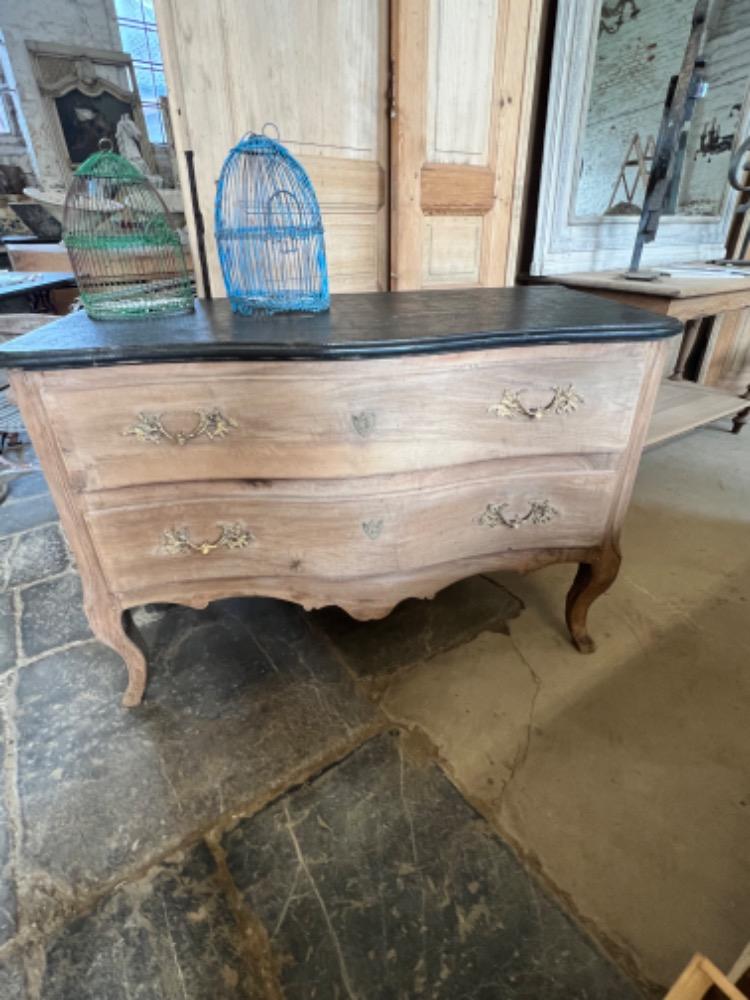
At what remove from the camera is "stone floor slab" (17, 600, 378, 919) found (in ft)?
3.25

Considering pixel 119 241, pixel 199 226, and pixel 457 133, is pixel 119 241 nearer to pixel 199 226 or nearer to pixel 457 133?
pixel 199 226

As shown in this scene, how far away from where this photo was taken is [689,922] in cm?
86

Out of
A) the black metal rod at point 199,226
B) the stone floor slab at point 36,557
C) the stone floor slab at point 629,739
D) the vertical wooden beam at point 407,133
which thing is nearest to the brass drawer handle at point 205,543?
the stone floor slab at point 629,739

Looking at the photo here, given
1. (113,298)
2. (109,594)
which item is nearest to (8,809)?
(109,594)

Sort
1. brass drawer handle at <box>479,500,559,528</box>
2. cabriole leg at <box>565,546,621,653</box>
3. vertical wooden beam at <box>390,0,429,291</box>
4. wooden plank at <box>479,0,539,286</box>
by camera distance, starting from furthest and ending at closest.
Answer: wooden plank at <box>479,0,539,286</box> < vertical wooden beam at <box>390,0,429,291</box> < cabriole leg at <box>565,546,621,653</box> < brass drawer handle at <box>479,500,559,528</box>

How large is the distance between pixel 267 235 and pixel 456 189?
3.30ft

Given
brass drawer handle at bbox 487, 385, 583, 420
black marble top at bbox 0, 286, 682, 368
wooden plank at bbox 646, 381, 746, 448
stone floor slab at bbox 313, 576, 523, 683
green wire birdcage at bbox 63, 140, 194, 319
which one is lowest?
stone floor slab at bbox 313, 576, 523, 683

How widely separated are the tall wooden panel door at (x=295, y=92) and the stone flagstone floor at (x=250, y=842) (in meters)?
1.20

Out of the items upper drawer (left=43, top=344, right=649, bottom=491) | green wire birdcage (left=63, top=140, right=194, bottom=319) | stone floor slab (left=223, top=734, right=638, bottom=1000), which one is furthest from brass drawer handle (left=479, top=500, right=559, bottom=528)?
green wire birdcage (left=63, top=140, right=194, bottom=319)

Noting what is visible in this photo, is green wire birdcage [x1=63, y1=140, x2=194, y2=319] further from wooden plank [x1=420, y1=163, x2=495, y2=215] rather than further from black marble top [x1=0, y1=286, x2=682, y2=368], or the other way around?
wooden plank [x1=420, y1=163, x2=495, y2=215]

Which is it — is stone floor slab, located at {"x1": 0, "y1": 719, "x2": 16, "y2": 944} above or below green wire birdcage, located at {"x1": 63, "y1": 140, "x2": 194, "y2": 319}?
below

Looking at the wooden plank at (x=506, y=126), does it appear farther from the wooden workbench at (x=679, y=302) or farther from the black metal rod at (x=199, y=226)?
the black metal rod at (x=199, y=226)

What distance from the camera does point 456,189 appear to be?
1.82 metres

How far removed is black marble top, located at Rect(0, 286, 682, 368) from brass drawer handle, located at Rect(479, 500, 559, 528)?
0.36 m
